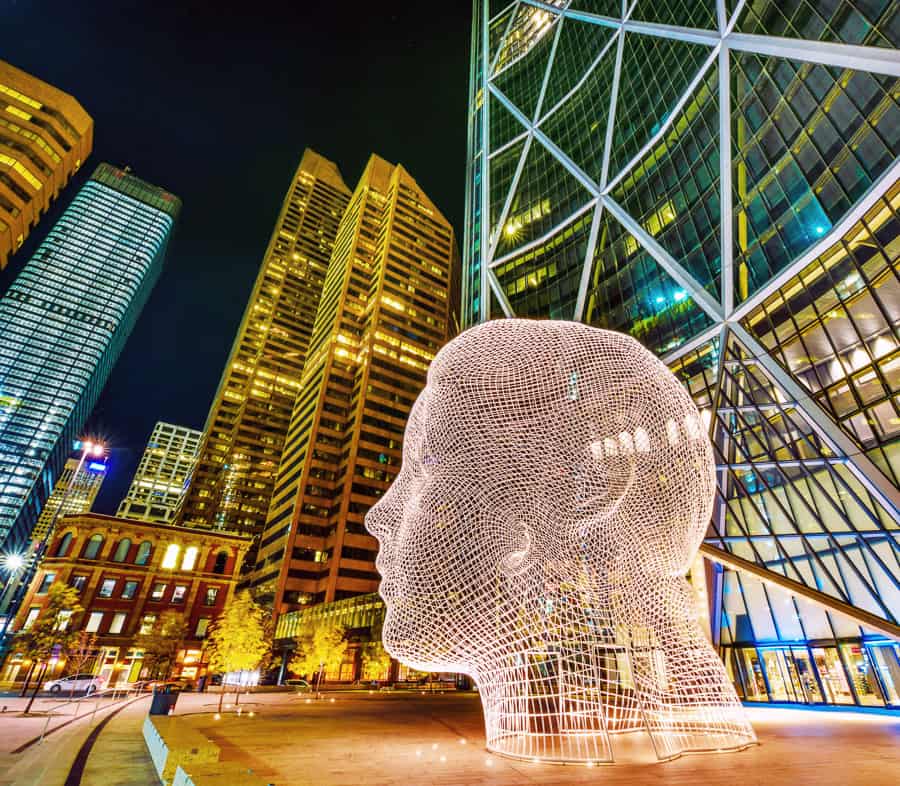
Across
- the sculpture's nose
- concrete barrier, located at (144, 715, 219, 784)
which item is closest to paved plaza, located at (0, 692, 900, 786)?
concrete barrier, located at (144, 715, 219, 784)

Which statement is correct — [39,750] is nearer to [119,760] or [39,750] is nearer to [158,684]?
[119,760]

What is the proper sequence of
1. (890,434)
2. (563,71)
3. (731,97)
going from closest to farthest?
(890,434)
(731,97)
(563,71)

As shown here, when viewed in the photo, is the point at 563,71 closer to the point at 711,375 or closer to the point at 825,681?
the point at 711,375

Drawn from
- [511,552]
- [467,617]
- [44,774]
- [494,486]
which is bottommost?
[44,774]

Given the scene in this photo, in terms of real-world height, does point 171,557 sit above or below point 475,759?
above

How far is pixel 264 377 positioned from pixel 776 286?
349 ft

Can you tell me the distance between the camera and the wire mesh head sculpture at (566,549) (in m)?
8.45

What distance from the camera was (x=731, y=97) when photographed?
23125mm

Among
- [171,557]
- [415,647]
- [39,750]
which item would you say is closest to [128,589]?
[171,557]

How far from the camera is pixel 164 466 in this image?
156m

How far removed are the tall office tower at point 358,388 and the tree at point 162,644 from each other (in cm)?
2389

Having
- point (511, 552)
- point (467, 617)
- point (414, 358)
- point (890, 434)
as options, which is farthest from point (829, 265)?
point (414, 358)

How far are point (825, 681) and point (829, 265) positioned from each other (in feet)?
54.5

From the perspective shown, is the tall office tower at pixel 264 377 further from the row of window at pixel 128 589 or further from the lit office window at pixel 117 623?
the lit office window at pixel 117 623
